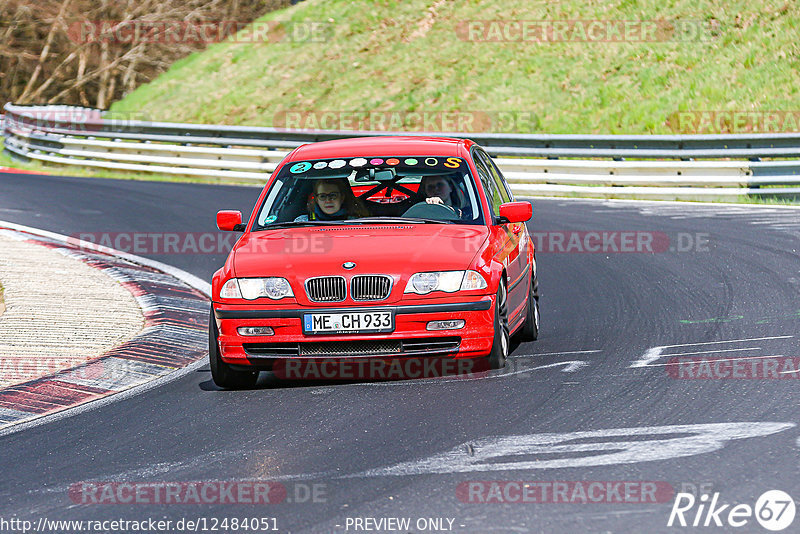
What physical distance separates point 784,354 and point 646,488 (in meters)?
3.33

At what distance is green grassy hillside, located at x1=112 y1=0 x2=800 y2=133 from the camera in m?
29.0

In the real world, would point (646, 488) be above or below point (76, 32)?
below

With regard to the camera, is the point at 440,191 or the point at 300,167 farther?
the point at 300,167

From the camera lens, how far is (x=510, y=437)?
605 cm

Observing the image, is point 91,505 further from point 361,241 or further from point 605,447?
point 361,241

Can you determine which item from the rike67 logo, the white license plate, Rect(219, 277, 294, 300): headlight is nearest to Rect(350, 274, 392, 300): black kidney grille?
the white license plate

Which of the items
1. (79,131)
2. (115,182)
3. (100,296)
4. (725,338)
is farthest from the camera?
(79,131)

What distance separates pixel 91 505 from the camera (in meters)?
5.20

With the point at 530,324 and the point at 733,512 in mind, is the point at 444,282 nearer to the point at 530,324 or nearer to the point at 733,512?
the point at 530,324

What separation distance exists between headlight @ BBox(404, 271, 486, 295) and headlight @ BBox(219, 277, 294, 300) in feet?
2.54

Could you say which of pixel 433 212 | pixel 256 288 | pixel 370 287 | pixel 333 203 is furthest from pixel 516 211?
pixel 256 288

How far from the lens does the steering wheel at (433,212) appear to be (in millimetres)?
8430

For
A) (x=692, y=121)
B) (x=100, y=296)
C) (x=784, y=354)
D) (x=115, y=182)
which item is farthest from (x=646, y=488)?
(x=692, y=121)

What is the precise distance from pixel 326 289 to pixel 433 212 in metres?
1.39
